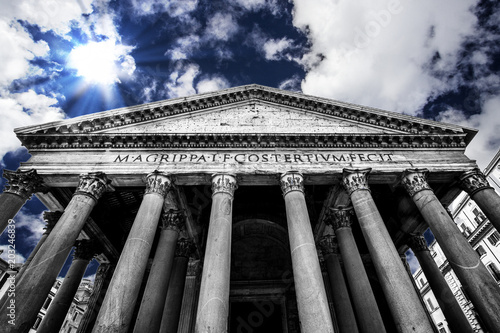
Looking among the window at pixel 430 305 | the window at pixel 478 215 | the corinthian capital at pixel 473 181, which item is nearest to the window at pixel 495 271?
the window at pixel 478 215

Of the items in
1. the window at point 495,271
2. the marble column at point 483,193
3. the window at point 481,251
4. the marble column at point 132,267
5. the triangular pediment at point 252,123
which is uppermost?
the window at point 481,251

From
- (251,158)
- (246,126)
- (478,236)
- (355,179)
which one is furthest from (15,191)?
(478,236)

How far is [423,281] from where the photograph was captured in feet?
116

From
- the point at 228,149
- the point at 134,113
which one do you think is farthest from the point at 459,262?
the point at 134,113

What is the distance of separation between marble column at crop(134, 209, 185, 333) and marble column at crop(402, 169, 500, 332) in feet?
29.3

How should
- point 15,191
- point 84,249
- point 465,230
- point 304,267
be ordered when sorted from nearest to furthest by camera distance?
1. point 304,267
2. point 15,191
3. point 84,249
4. point 465,230

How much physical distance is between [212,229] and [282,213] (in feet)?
22.4

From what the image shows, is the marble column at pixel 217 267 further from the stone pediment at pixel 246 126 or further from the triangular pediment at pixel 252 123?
the triangular pediment at pixel 252 123

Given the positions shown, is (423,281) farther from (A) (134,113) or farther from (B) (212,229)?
(A) (134,113)

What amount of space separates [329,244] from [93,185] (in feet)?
33.2

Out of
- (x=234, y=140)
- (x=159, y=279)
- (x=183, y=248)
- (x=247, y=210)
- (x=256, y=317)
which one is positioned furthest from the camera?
(x=247, y=210)

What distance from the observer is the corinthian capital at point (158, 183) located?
9078mm

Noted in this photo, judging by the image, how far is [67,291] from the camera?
11.3m

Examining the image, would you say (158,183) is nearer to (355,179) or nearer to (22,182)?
(22,182)
